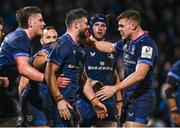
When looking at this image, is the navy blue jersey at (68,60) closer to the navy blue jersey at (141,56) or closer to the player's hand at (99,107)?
the player's hand at (99,107)

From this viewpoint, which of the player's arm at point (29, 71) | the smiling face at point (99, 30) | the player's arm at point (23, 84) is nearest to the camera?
the player's arm at point (29, 71)

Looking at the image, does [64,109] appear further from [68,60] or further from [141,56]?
[141,56]

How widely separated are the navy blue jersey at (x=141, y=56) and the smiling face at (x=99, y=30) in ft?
3.64

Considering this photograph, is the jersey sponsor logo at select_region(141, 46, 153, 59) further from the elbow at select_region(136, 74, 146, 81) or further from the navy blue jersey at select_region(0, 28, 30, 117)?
the navy blue jersey at select_region(0, 28, 30, 117)

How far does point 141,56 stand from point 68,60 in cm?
104

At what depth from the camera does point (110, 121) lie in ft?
30.0

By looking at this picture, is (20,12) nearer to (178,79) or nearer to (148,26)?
(178,79)

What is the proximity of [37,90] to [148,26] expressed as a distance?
7.04 metres

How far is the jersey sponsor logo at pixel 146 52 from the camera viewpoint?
795 cm

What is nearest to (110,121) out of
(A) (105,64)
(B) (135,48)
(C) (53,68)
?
(A) (105,64)

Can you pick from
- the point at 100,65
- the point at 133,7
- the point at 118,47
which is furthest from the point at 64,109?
the point at 133,7

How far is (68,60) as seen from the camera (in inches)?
296

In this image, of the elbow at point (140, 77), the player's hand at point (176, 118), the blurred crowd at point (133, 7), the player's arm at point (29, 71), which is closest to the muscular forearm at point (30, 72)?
the player's arm at point (29, 71)

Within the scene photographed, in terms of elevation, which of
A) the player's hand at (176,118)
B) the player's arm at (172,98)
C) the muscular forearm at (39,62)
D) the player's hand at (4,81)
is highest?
the muscular forearm at (39,62)
